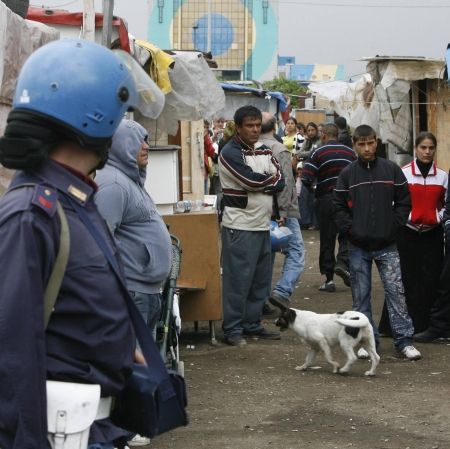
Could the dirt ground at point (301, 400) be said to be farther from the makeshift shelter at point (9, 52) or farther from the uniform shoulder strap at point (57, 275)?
the uniform shoulder strap at point (57, 275)

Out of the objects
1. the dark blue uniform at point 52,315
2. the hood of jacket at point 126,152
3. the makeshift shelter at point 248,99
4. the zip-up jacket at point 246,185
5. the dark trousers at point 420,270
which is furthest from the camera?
the makeshift shelter at point 248,99

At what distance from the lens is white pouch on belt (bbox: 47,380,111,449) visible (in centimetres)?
298

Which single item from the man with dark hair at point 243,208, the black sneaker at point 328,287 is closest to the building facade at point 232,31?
the black sneaker at point 328,287

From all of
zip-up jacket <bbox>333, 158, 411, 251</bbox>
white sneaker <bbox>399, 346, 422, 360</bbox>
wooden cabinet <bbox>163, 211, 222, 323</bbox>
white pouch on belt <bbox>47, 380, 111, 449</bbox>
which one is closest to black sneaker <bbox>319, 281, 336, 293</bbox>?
wooden cabinet <bbox>163, 211, 222, 323</bbox>

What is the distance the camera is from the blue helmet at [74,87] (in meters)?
3.08

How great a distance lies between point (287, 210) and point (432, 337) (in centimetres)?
182

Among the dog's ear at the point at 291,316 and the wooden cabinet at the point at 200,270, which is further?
the wooden cabinet at the point at 200,270

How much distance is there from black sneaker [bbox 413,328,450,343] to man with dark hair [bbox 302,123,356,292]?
7.19 feet

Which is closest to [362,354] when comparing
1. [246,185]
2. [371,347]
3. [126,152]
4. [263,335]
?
[371,347]

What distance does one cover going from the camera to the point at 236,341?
10.1 m

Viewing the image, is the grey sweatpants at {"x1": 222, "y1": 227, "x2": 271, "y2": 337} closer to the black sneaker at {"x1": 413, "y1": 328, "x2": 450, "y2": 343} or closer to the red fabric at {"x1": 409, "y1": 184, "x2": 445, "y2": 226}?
the red fabric at {"x1": 409, "y1": 184, "x2": 445, "y2": 226}

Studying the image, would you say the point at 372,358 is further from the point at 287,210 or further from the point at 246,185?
the point at 287,210

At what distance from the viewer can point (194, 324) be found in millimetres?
10719

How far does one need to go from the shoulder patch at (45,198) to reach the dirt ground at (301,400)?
157 inches
